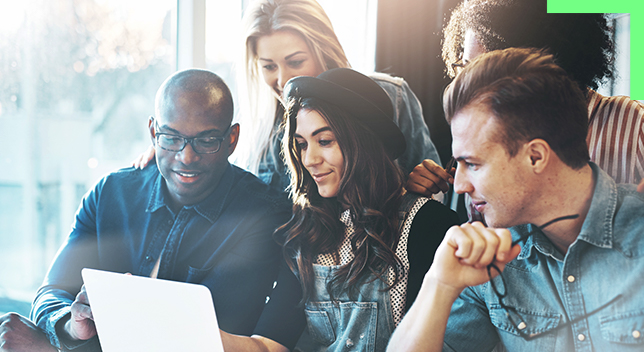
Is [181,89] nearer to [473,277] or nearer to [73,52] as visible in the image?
[73,52]

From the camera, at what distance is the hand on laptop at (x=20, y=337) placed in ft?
5.14

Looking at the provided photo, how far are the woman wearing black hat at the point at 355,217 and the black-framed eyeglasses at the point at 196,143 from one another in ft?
0.97

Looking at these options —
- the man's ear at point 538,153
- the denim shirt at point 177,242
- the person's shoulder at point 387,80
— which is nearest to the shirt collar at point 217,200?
the denim shirt at point 177,242

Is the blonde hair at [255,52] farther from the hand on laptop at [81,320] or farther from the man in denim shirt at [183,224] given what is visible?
the hand on laptop at [81,320]

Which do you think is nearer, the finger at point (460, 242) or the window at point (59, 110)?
the finger at point (460, 242)

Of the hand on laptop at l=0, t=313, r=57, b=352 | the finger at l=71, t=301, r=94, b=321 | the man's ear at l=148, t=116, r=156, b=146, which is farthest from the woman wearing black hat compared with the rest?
the hand on laptop at l=0, t=313, r=57, b=352

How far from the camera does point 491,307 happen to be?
3.72 feet

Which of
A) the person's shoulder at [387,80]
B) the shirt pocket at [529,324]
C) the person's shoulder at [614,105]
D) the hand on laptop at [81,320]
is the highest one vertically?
the person's shoulder at [387,80]

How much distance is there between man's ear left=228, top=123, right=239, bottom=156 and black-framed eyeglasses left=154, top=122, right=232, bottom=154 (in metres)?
0.01

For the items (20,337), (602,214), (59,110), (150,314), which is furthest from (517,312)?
(59,110)

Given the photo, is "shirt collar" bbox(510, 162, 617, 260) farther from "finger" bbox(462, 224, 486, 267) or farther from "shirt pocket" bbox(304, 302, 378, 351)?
"shirt pocket" bbox(304, 302, 378, 351)

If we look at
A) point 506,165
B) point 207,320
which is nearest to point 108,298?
point 207,320

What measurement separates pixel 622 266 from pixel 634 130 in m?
0.31

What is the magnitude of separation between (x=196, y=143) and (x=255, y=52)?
1.15ft
